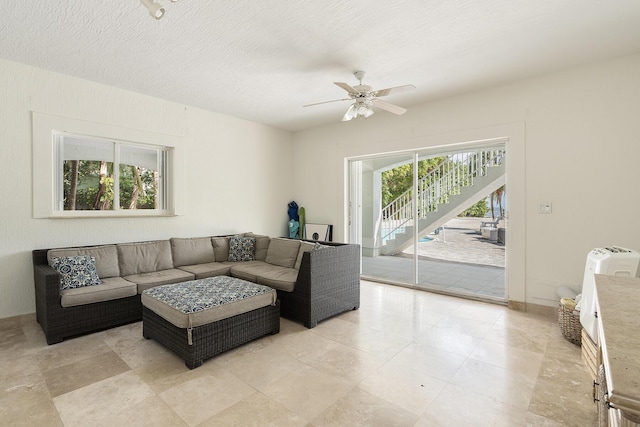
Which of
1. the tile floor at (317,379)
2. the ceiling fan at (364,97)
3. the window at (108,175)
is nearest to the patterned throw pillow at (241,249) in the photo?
the window at (108,175)

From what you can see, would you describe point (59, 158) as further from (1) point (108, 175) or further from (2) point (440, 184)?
(2) point (440, 184)

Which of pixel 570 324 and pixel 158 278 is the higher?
pixel 158 278

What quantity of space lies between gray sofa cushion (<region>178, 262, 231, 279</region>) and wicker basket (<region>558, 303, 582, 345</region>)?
375 cm

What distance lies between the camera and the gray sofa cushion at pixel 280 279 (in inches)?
135

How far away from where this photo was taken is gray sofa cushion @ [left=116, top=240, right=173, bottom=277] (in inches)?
146

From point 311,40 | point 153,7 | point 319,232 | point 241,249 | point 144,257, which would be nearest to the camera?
point 153,7

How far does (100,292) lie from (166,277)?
2.16 feet

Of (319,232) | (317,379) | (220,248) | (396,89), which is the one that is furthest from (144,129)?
(317,379)

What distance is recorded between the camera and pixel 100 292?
3.08m

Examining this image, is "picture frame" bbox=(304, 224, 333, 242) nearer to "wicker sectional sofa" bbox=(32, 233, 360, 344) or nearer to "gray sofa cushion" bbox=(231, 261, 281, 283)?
"wicker sectional sofa" bbox=(32, 233, 360, 344)

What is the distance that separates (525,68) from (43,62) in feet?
17.0

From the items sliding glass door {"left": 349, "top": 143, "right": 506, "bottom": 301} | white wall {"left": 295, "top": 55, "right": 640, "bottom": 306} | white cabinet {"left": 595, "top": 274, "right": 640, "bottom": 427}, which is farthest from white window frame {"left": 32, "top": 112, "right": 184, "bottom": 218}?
white cabinet {"left": 595, "top": 274, "right": 640, "bottom": 427}

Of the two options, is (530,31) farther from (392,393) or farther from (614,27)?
(392,393)

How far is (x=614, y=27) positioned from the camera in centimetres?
261
